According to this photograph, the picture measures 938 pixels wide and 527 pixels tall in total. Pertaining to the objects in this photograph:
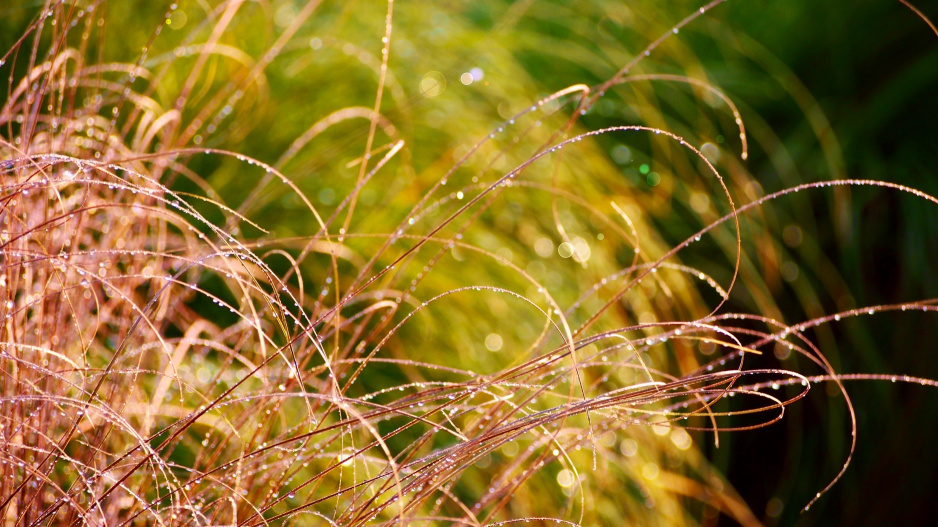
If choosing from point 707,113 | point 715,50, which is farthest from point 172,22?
point 715,50

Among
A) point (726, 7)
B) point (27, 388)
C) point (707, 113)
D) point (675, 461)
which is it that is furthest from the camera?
point (726, 7)

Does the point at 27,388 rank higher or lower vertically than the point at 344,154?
lower

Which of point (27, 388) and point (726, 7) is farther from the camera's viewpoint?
point (726, 7)

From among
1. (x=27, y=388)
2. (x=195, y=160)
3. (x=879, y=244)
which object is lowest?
(x=27, y=388)

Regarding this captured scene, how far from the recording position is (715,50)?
5.90ft

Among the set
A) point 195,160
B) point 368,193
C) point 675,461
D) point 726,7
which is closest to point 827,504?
point 675,461

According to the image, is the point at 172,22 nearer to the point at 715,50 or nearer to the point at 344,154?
the point at 344,154

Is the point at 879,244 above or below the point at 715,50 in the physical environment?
below

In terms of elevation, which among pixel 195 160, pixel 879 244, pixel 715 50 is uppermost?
pixel 715 50

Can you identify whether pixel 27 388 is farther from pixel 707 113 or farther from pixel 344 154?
pixel 707 113

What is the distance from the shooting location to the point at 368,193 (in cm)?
133

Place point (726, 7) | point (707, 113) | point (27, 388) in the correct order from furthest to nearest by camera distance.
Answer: point (726, 7) → point (707, 113) → point (27, 388)

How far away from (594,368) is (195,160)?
0.72 meters

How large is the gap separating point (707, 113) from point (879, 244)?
0.40 meters
